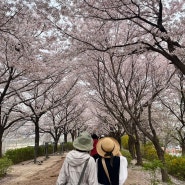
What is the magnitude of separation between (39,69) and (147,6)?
20.4 ft

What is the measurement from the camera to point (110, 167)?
3.97 meters

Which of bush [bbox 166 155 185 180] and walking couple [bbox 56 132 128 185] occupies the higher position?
walking couple [bbox 56 132 128 185]

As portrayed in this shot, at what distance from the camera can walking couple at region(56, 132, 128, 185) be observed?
3.65m

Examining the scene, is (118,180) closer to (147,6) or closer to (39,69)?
(147,6)

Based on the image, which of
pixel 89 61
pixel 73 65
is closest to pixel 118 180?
pixel 89 61

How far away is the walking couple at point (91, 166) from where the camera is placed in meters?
3.65

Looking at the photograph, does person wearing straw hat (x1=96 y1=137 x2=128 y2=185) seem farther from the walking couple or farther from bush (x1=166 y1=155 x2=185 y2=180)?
bush (x1=166 y1=155 x2=185 y2=180)

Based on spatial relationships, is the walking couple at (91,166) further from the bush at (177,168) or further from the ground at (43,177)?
the bush at (177,168)

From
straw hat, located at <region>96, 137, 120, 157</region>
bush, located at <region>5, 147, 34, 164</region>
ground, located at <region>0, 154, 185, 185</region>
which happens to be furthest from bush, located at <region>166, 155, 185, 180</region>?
straw hat, located at <region>96, 137, 120, 157</region>

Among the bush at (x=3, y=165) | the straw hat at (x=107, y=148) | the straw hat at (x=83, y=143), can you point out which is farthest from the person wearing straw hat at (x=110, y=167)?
the bush at (x=3, y=165)

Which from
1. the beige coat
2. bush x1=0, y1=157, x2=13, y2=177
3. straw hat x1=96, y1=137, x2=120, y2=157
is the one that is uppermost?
straw hat x1=96, y1=137, x2=120, y2=157

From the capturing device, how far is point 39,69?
1195cm

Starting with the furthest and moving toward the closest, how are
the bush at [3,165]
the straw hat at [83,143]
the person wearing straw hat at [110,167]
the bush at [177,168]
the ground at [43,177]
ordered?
the bush at [177,168] → the bush at [3,165] → the ground at [43,177] → the person wearing straw hat at [110,167] → the straw hat at [83,143]

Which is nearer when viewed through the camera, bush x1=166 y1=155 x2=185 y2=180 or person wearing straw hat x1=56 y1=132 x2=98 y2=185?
person wearing straw hat x1=56 y1=132 x2=98 y2=185
